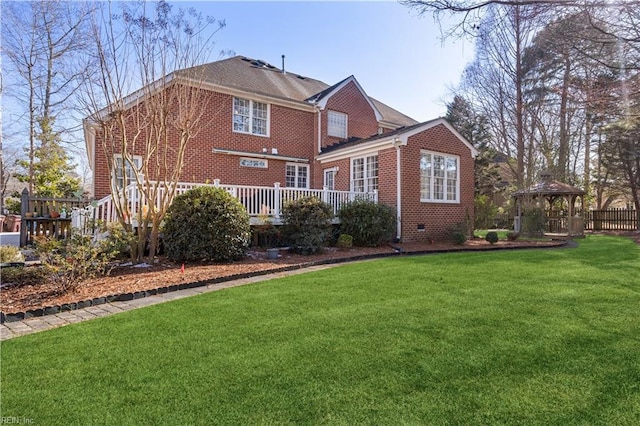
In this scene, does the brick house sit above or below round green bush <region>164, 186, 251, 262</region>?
above

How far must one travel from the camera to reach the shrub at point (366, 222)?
435 inches

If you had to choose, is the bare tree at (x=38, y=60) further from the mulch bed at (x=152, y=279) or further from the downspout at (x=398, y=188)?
the downspout at (x=398, y=188)

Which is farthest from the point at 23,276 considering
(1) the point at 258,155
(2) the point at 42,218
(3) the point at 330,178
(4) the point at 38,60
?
(4) the point at 38,60

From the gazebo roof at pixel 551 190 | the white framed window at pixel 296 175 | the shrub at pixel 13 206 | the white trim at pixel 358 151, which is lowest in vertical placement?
the shrub at pixel 13 206

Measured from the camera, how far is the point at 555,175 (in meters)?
23.8

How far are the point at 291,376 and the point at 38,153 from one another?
23.9 m

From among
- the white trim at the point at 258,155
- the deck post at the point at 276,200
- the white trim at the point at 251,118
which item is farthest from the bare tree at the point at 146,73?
the white trim at the point at 251,118

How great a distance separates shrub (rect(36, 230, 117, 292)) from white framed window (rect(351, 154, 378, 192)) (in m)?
8.93

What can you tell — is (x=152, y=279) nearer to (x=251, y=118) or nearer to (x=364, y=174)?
(x=364, y=174)

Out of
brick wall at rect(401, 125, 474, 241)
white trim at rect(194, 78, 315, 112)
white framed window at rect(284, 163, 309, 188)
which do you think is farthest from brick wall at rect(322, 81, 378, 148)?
brick wall at rect(401, 125, 474, 241)

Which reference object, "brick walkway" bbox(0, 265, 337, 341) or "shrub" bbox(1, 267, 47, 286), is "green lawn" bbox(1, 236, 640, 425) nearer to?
"brick walkway" bbox(0, 265, 337, 341)

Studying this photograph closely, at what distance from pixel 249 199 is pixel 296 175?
5.77 metres

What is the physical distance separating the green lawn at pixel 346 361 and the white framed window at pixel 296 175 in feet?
35.9

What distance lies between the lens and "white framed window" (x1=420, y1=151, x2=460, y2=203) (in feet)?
42.4
